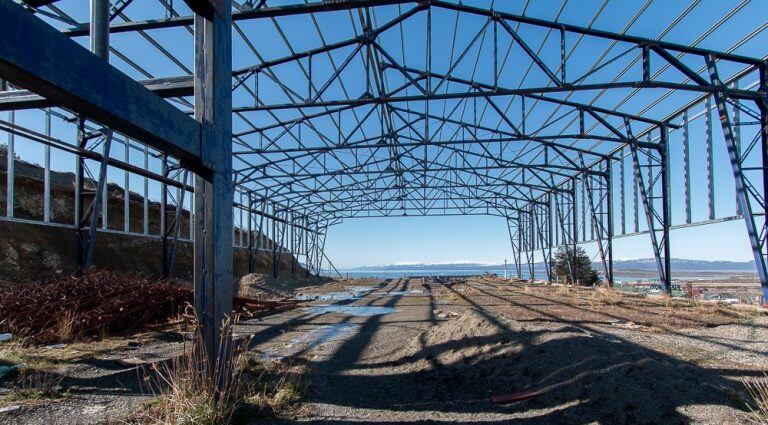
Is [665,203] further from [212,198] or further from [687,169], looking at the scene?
[212,198]

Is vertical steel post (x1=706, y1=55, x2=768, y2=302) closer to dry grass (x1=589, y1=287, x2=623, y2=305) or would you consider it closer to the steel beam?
dry grass (x1=589, y1=287, x2=623, y2=305)

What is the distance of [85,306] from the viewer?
9.57 m

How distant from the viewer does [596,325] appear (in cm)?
1059

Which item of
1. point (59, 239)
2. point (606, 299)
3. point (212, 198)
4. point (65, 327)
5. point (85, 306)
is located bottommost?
point (606, 299)

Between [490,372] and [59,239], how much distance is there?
1967cm

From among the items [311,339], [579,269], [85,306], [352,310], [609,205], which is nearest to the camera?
[85,306]

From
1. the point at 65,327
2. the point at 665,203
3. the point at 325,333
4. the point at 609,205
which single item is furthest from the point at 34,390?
the point at 609,205

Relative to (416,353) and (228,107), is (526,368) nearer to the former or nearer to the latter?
(416,353)

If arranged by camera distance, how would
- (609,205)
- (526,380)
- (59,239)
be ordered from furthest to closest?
(609,205) → (59,239) → (526,380)

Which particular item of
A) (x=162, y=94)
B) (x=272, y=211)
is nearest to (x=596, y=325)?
(x=162, y=94)

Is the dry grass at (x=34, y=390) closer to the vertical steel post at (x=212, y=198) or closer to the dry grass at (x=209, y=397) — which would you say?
the dry grass at (x=209, y=397)

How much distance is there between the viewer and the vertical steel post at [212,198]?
4.50 metres

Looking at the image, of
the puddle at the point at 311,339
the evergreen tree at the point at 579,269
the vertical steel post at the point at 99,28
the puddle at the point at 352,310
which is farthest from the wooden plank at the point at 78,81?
the evergreen tree at the point at 579,269

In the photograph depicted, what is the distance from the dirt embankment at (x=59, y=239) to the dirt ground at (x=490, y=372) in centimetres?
722
